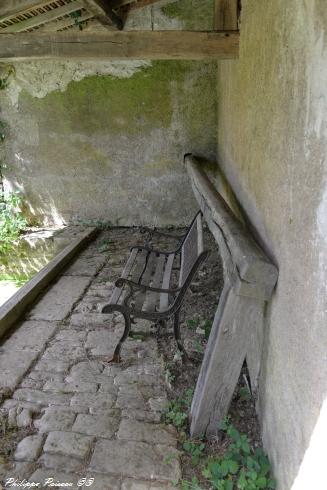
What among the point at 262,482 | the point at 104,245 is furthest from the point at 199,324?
the point at 104,245

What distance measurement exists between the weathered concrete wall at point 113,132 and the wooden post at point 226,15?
130 centimetres

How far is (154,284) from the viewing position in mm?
3307

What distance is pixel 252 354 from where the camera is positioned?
2455mm

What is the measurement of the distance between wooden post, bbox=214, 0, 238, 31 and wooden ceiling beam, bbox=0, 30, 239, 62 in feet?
1.31

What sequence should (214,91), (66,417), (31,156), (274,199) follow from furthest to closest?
(31,156)
(214,91)
(66,417)
(274,199)

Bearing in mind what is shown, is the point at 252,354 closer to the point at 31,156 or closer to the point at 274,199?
the point at 274,199

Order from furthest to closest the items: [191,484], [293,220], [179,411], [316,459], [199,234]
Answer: [199,234] → [179,411] → [191,484] → [293,220] → [316,459]

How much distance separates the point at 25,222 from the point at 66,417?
430cm

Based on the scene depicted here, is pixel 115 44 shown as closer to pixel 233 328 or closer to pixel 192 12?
pixel 192 12

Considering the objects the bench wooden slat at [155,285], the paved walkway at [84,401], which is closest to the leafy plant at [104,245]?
the paved walkway at [84,401]

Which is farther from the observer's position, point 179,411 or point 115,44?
point 115,44

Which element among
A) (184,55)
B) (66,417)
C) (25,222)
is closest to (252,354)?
(66,417)

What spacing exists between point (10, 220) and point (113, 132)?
2078 millimetres

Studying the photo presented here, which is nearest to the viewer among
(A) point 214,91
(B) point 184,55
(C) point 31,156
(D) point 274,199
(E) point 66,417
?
(D) point 274,199
